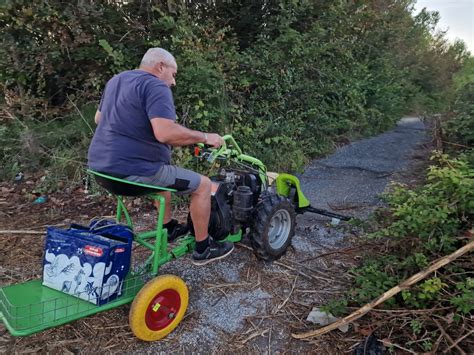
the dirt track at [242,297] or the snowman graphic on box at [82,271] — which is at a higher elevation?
the snowman graphic on box at [82,271]

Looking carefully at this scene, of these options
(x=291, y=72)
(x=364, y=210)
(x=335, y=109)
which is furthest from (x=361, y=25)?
(x=364, y=210)

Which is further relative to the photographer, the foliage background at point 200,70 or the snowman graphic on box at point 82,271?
the foliage background at point 200,70

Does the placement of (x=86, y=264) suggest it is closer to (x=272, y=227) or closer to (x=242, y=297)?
(x=242, y=297)

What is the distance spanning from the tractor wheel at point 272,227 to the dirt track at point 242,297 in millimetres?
167

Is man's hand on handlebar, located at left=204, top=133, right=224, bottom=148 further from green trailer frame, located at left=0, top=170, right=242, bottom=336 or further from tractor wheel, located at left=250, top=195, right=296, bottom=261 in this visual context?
tractor wheel, located at left=250, top=195, right=296, bottom=261

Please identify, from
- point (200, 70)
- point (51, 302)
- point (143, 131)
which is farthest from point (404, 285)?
point (200, 70)

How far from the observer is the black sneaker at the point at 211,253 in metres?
3.53

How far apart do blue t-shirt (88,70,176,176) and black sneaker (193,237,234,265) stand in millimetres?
869

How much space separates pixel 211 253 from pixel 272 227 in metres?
0.86

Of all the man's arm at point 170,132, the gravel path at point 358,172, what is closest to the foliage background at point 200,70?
the gravel path at point 358,172

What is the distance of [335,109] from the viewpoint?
387 inches

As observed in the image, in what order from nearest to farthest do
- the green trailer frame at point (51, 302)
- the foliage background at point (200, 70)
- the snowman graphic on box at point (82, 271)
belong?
the green trailer frame at point (51, 302)
the snowman graphic on box at point (82, 271)
the foliage background at point (200, 70)

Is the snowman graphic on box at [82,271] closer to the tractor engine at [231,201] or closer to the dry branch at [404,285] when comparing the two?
the tractor engine at [231,201]

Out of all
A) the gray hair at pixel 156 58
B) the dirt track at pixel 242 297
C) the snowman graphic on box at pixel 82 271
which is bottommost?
the dirt track at pixel 242 297
